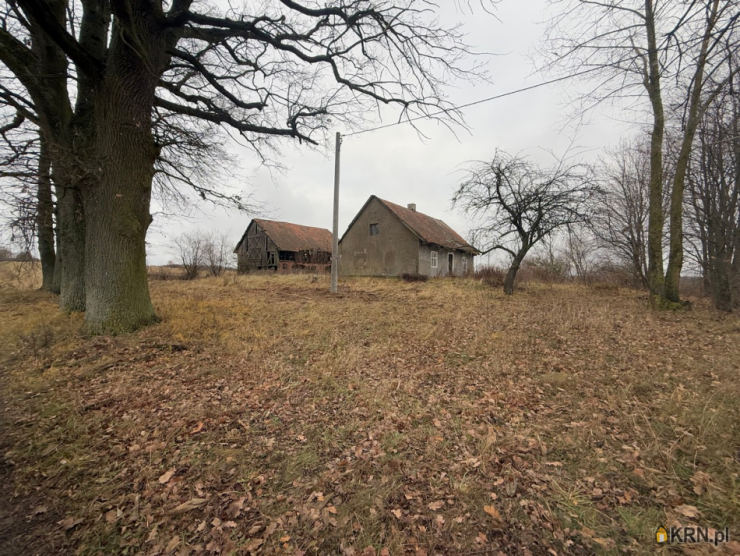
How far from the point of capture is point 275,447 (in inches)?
113

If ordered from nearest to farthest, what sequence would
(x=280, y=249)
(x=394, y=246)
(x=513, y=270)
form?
1. (x=513, y=270)
2. (x=394, y=246)
3. (x=280, y=249)

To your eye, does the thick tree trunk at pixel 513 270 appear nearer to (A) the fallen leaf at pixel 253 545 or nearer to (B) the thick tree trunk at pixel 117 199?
(B) the thick tree trunk at pixel 117 199

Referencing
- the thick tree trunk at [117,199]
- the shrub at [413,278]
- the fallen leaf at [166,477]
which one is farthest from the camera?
the shrub at [413,278]

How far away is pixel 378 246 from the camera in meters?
23.4

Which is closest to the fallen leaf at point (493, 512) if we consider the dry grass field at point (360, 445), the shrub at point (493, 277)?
the dry grass field at point (360, 445)

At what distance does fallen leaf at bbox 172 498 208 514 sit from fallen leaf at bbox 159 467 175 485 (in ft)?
0.99

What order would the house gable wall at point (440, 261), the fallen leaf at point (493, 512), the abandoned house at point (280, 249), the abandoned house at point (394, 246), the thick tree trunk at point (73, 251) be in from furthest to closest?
1. the abandoned house at point (280, 249)
2. the house gable wall at point (440, 261)
3. the abandoned house at point (394, 246)
4. the thick tree trunk at point (73, 251)
5. the fallen leaf at point (493, 512)

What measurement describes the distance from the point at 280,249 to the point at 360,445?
94.0ft

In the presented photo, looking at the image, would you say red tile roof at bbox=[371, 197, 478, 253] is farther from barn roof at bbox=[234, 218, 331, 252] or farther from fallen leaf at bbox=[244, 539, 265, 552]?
fallen leaf at bbox=[244, 539, 265, 552]

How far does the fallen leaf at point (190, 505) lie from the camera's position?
2154 millimetres

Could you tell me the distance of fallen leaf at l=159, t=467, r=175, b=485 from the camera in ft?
7.80

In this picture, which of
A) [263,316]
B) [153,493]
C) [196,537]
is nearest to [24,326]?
[263,316]

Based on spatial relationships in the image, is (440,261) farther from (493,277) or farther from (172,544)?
(172,544)

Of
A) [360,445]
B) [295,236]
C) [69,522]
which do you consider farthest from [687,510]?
[295,236]
